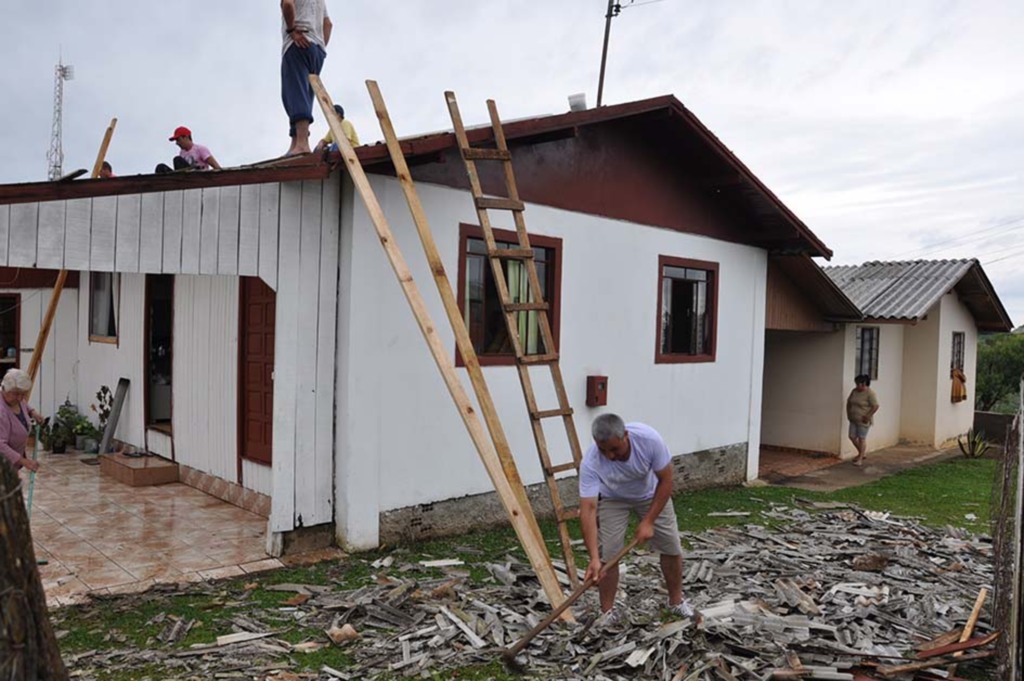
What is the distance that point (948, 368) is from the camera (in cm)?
1738

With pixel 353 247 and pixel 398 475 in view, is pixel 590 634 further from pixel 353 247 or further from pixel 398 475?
pixel 353 247

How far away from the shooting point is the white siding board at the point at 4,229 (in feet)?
20.0

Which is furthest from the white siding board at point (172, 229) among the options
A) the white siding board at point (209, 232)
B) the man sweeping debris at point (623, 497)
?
the man sweeping debris at point (623, 497)

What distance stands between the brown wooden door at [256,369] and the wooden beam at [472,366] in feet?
7.85

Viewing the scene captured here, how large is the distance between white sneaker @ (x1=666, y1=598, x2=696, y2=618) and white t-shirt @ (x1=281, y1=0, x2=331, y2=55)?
637cm

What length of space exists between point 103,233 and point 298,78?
2.56m

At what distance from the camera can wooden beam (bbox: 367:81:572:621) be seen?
5359 millimetres

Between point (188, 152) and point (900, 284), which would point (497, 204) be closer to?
point (188, 152)

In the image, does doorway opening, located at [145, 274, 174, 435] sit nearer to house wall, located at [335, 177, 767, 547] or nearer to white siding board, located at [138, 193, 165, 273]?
white siding board, located at [138, 193, 165, 273]

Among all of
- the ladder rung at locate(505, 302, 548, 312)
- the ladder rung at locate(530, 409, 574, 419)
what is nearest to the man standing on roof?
the ladder rung at locate(505, 302, 548, 312)

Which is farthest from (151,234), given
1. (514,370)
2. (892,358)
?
(892,358)

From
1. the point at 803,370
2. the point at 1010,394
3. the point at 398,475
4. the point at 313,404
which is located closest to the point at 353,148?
the point at 313,404

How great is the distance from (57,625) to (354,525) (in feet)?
7.88

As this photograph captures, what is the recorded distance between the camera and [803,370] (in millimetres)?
15156
